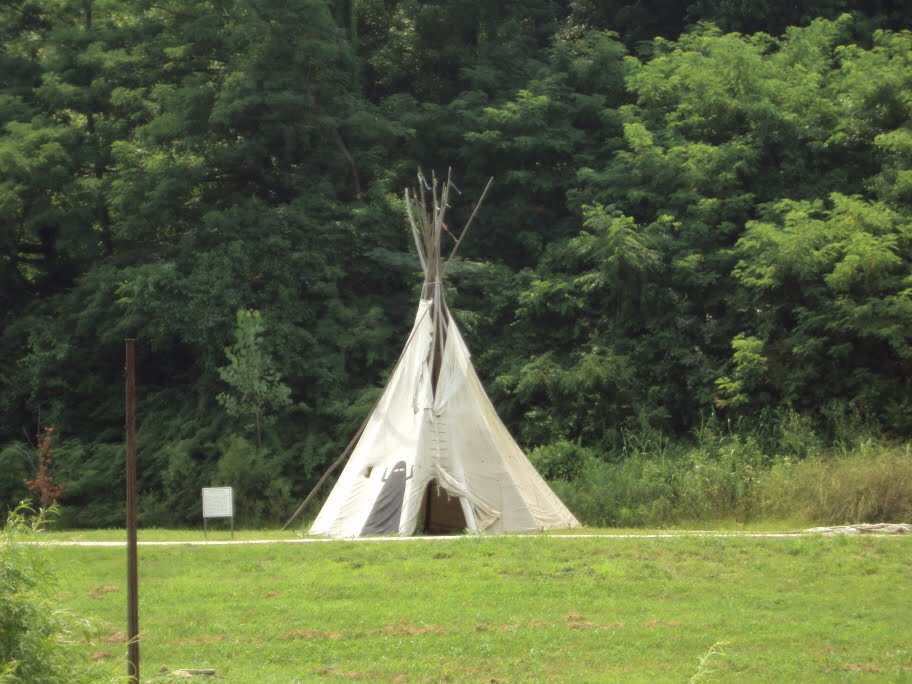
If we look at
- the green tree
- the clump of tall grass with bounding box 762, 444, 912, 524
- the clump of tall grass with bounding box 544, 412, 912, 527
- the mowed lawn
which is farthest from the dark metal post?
the green tree

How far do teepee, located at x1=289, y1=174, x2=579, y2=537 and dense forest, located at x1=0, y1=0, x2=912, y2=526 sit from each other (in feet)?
14.0

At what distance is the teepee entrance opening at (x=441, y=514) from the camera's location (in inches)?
631

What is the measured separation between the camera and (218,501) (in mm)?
13844

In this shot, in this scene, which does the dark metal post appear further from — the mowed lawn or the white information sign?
the white information sign

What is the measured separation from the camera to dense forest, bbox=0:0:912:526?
65.4 feet

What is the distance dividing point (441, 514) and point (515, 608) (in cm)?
573

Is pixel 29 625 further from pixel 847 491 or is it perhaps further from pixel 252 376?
pixel 252 376

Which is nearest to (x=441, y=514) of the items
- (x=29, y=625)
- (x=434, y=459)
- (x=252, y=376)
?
(x=434, y=459)

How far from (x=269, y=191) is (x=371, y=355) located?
5.06 meters

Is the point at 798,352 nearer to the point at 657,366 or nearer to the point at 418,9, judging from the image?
the point at 657,366

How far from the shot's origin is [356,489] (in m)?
15.0

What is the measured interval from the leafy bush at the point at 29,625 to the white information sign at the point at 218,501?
7.98 metres

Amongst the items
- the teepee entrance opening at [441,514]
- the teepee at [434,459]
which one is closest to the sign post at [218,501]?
the teepee at [434,459]

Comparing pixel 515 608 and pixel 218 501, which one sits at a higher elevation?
pixel 218 501
